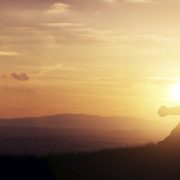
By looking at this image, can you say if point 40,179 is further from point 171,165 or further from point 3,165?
point 171,165

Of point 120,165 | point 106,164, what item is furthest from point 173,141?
point 106,164

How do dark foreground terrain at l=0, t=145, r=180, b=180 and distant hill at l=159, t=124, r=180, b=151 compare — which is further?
distant hill at l=159, t=124, r=180, b=151

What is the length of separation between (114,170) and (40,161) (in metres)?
4.32

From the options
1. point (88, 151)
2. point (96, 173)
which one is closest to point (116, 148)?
point (88, 151)

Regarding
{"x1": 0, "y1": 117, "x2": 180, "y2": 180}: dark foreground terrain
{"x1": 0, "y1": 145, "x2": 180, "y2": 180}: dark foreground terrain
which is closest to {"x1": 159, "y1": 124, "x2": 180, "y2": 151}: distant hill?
{"x1": 0, "y1": 117, "x2": 180, "y2": 180}: dark foreground terrain

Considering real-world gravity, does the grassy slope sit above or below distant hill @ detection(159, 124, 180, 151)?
below

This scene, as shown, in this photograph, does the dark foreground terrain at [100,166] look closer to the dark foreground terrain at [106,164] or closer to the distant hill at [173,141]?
the dark foreground terrain at [106,164]

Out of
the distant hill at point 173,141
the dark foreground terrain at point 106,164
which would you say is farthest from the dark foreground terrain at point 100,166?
the distant hill at point 173,141

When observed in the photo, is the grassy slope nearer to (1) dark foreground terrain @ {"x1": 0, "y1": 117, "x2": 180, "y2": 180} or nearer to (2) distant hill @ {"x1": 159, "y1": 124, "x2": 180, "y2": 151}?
(1) dark foreground terrain @ {"x1": 0, "y1": 117, "x2": 180, "y2": 180}

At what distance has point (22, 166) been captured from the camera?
2859 cm

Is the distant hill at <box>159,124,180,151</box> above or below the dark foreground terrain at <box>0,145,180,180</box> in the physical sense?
above

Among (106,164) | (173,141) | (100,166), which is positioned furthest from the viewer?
(173,141)

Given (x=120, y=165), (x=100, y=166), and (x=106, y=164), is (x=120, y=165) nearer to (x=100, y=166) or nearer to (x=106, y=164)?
(x=106, y=164)

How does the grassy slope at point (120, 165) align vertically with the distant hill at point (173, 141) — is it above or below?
below
